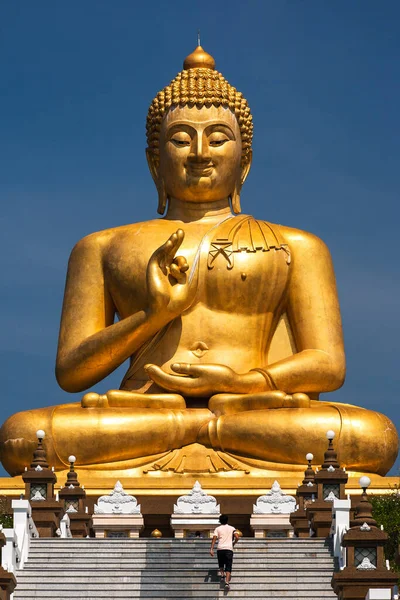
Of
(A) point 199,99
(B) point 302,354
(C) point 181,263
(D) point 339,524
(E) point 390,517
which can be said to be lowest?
(D) point 339,524

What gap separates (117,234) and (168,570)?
30.5 feet

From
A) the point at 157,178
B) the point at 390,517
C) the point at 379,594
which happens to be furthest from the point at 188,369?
the point at 379,594

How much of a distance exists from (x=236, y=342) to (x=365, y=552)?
31.4 ft

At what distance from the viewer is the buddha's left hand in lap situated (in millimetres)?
26391

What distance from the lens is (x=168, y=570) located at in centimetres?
1941

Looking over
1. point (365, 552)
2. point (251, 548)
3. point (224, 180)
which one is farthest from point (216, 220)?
point (365, 552)

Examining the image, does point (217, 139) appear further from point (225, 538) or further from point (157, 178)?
point (225, 538)

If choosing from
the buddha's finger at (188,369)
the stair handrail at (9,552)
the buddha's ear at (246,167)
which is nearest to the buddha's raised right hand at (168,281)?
the buddha's finger at (188,369)

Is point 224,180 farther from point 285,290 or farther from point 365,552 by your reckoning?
point 365,552

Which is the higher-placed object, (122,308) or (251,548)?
(122,308)

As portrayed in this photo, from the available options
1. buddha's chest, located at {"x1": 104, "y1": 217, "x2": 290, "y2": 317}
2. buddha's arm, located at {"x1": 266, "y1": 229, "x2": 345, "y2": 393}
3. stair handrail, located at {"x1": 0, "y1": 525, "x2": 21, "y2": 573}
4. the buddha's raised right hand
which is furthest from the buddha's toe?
stair handrail, located at {"x1": 0, "y1": 525, "x2": 21, "y2": 573}

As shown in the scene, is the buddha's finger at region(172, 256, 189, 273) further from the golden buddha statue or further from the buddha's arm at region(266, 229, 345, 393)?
the buddha's arm at region(266, 229, 345, 393)

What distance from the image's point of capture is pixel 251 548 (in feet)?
66.0

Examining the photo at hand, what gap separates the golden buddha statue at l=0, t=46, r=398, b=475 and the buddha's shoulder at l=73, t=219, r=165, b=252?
2 centimetres
